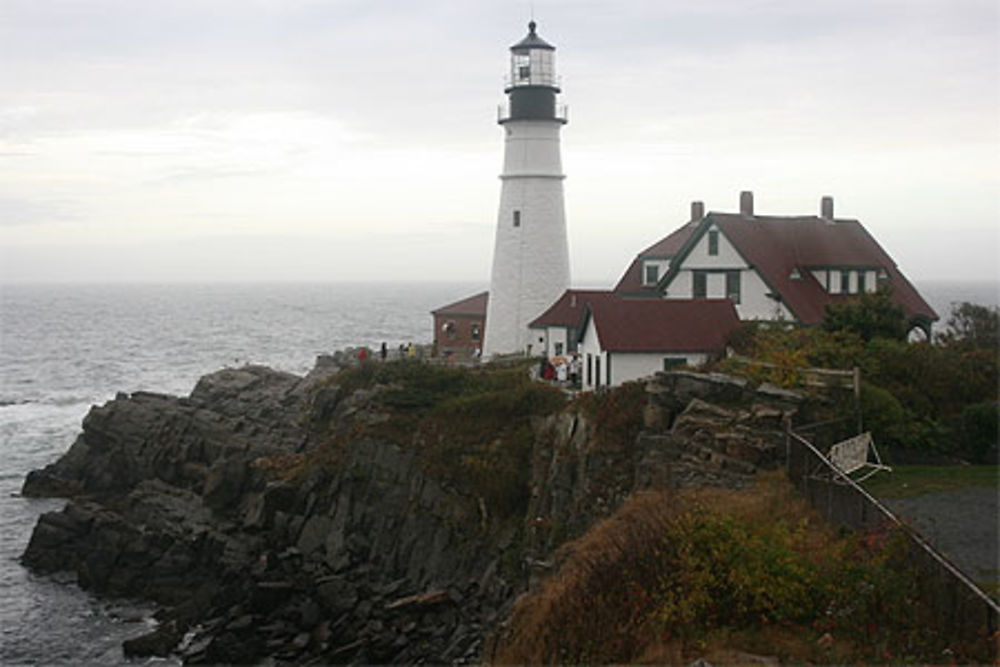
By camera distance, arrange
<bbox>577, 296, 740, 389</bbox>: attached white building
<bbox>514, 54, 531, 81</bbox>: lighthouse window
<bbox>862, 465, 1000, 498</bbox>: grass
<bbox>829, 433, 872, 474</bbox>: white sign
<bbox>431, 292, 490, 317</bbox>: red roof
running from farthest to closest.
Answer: <bbox>431, 292, 490, 317</bbox>: red roof → <bbox>514, 54, 531, 81</bbox>: lighthouse window → <bbox>577, 296, 740, 389</bbox>: attached white building → <bbox>829, 433, 872, 474</bbox>: white sign → <bbox>862, 465, 1000, 498</bbox>: grass

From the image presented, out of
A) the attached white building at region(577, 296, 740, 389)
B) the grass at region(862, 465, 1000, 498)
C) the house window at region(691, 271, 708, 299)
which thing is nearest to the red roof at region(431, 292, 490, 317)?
the house window at region(691, 271, 708, 299)

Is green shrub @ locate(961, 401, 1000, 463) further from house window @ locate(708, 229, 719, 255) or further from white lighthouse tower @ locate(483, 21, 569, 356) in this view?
white lighthouse tower @ locate(483, 21, 569, 356)

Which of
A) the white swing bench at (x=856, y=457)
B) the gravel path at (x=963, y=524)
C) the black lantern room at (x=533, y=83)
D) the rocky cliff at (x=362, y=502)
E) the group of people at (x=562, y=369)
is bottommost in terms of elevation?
the rocky cliff at (x=362, y=502)

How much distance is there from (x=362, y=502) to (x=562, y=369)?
9.02m

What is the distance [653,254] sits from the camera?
1578 inches

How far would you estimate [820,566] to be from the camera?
13.2m

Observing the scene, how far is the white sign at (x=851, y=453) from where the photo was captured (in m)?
18.4

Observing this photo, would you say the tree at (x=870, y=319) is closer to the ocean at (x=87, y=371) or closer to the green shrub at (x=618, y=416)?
the green shrub at (x=618, y=416)

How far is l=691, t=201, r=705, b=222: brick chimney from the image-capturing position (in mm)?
43188

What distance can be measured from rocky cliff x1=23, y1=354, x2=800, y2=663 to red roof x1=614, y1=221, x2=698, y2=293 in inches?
391

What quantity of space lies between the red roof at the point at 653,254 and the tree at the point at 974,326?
9.35 metres

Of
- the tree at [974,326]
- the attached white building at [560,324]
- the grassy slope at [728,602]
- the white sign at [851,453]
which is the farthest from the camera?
the attached white building at [560,324]

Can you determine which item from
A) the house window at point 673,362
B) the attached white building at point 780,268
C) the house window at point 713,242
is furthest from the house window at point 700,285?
the house window at point 673,362

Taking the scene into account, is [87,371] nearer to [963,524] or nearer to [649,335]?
[649,335]
